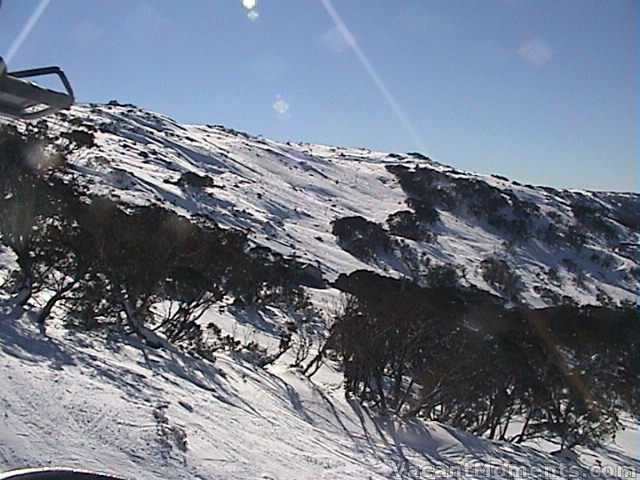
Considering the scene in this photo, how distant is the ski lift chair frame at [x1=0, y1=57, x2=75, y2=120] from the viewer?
1.76 metres

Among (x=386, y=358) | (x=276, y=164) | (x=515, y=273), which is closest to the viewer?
(x=386, y=358)

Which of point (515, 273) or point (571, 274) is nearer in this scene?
point (515, 273)

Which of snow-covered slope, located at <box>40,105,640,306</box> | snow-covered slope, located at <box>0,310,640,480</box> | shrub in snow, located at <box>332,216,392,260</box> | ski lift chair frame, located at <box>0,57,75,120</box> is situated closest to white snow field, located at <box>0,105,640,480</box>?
snow-covered slope, located at <box>0,310,640,480</box>

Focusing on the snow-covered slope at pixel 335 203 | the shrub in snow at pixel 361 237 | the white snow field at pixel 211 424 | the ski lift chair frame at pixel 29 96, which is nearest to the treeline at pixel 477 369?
the white snow field at pixel 211 424

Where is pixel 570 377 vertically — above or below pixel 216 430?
above

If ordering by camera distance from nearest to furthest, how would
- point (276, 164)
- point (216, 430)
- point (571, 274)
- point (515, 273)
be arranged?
point (216, 430) < point (515, 273) < point (571, 274) < point (276, 164)

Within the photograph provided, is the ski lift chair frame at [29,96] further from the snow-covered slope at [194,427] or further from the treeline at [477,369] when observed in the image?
the treeline at [477,369]

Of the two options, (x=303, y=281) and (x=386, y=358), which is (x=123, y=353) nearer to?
(x=386, y=358)

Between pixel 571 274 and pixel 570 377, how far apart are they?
50.1 m

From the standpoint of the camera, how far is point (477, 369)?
14.7 metres

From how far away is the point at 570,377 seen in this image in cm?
1547

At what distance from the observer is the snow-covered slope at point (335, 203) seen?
4416cm

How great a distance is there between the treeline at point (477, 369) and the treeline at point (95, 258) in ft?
13.7

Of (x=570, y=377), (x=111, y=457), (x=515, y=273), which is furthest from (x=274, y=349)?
(x=515, y=273)
